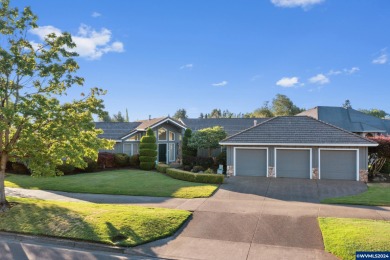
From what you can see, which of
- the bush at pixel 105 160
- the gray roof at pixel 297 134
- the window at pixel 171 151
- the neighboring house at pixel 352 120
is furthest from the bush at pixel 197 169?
the neighboring house at pixel 352 120

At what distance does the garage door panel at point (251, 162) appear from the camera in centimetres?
2178

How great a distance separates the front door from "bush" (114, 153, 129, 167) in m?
3.95

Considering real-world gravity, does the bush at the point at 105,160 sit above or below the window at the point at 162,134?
below

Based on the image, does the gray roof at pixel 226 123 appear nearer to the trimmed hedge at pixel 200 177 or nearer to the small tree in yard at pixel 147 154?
the small tree in yard at pixel 147 154

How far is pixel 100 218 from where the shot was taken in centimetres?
1058

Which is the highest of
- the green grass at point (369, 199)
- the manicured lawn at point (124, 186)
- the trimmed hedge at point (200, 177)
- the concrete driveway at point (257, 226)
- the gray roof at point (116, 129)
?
the gray roof at point (116, 129)

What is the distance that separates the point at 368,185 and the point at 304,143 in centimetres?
451

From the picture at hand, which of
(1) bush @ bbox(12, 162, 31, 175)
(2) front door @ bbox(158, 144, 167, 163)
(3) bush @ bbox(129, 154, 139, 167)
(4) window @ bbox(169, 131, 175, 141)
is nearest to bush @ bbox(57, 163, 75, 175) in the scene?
→ (1) bush @ bbox(12, 162, 31, 175)

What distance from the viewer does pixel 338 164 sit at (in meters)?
20.5

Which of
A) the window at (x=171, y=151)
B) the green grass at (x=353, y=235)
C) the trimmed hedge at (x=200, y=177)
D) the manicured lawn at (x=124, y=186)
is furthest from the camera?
the window at (x=171, y=151)

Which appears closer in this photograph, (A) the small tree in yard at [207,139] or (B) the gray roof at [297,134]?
(B) the gray roof at [297,134]

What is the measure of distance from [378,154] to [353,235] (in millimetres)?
14054

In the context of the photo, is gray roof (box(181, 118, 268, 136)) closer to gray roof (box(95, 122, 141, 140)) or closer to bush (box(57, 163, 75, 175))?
gray roof (box(95, 122, 141, 140))

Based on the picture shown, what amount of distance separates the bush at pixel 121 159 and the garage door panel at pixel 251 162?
11.3 metres
